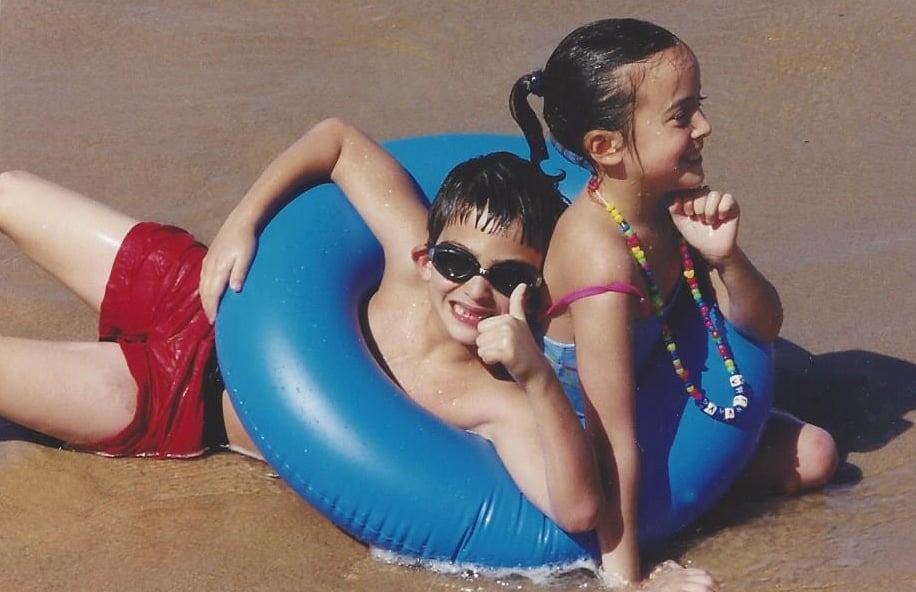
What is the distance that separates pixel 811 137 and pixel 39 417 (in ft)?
10.2

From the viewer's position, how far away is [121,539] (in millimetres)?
3602

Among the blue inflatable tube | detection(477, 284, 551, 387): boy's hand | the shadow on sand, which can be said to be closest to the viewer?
detection(477, 284, 551, 387): boy's hand

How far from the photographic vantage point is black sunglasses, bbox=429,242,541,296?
343 cm

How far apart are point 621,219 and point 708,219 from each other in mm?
225

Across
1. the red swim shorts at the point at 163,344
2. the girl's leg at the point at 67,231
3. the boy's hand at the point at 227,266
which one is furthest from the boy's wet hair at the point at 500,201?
the girl's leg at the point at 67,231

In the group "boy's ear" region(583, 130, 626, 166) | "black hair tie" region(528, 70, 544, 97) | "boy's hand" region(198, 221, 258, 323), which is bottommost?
"boy's hand" region(198, 221, 258, 323)

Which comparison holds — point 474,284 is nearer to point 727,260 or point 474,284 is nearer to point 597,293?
point 597,293

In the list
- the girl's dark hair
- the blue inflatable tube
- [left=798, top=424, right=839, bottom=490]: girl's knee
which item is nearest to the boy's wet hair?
the girl's dark hair

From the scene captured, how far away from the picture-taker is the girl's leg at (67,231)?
4.12 m

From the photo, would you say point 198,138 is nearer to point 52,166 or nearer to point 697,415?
point 52,166

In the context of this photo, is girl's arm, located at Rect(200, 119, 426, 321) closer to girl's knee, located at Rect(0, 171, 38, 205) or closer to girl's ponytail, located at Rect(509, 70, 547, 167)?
girl's ponytail, located at Rect(509, 70, 547, 167)

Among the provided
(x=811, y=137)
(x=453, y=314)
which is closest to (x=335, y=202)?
(x=453, y=314)

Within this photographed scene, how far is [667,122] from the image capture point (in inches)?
130

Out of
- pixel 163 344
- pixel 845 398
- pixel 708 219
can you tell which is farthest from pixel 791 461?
pixel 163 344
